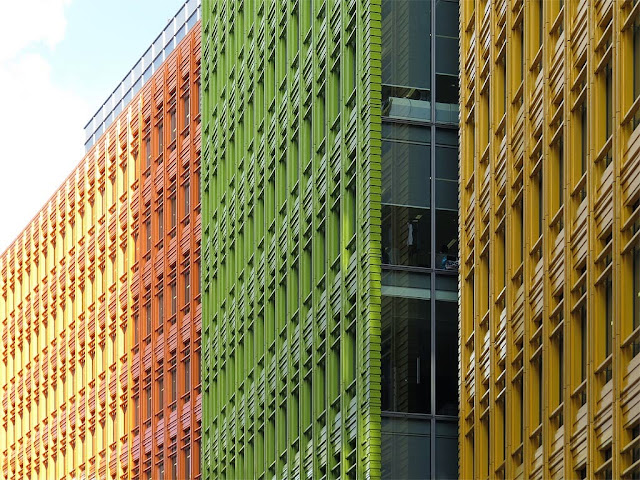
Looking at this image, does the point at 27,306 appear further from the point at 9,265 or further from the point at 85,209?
the point at 85,209

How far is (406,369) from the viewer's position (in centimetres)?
5259

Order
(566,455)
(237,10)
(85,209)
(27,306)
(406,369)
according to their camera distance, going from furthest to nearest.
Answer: (27,306)
(85,209)
(237,10)
(406,369)
(566,455)

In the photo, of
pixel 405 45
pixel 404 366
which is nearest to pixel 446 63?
pixel 405 45

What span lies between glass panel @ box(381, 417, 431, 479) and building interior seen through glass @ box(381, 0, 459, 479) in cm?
3

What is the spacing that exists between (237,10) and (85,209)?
28.4 meters

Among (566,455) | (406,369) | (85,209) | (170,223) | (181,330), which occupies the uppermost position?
(85,209)

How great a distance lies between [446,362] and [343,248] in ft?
19.8

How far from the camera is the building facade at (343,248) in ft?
173

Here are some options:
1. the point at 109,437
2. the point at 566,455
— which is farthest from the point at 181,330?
the point at 566,455

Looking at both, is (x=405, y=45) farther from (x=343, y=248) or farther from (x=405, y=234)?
(x=343, y=248)

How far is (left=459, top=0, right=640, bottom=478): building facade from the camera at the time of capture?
37562 millimetres

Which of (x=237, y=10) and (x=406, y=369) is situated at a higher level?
(x=237, y=10)

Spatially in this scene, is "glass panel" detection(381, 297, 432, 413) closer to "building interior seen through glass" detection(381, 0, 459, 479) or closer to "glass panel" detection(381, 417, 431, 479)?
"building interior seen through glass" detection(381, 0, 459, 479)

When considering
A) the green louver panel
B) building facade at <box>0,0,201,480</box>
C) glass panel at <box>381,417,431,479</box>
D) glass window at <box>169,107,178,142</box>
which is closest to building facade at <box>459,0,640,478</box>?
glass panel at <box>381,417,431,479</box>
